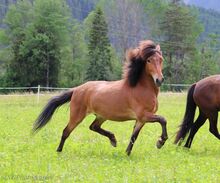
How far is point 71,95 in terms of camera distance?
967 cm

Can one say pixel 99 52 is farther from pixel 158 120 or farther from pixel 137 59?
pixel 158 120

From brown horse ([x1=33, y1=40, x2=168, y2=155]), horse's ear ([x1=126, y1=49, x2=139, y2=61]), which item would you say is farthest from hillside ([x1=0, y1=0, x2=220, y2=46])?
horse's ear ([x1=126, y1=49, x2=139, y2=61])

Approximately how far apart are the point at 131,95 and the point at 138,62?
650 mm

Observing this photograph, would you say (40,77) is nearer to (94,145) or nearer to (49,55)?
(49,55)

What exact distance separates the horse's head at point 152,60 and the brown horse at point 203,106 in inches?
79.7

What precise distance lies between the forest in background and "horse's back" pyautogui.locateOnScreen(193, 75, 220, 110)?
42.0 m

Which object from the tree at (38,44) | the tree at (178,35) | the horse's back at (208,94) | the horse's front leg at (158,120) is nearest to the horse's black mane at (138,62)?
the horse's front leg at (158,120)

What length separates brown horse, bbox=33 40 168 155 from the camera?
8375 mm

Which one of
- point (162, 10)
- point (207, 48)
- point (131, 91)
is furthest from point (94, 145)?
point (207, 48)

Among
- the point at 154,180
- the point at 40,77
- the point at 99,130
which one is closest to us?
the point at 154,180

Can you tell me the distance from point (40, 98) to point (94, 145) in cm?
1883

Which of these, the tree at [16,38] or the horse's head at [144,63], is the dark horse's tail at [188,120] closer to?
the horse's head at [144,63]

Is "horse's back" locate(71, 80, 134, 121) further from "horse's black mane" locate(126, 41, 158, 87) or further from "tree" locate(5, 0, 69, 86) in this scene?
"tree" locate(5, 0, 69, 86)

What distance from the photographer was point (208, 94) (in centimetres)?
996
